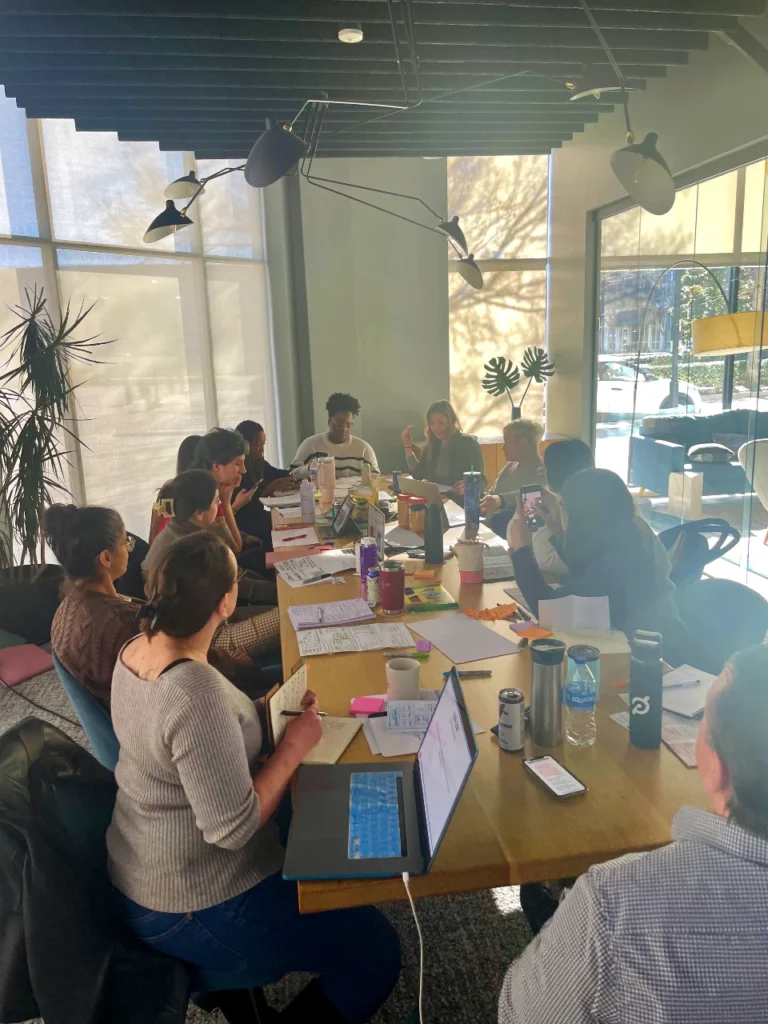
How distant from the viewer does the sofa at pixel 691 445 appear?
4.56 metres

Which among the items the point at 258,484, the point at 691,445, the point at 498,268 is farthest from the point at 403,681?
the point at 498,268

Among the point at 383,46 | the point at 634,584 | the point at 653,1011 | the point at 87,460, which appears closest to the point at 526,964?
the point at 653,1011

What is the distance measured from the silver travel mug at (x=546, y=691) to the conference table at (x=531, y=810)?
3 centimetres

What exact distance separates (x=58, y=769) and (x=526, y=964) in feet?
2.98

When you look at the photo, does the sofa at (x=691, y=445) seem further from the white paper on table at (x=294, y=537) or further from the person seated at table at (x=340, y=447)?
the white paper on table at (x=294, y=537)

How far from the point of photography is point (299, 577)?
281 cm

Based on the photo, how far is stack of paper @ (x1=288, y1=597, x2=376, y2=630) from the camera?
2256mm

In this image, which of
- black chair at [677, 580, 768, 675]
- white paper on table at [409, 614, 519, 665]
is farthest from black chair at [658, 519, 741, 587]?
white paper on table at [409, 614, 519, 665]

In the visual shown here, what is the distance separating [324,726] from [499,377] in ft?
19.1

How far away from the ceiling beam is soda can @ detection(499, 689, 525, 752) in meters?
3.18

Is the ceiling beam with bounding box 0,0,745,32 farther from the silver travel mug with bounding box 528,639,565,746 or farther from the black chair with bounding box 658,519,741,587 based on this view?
the silver travel mug with bounding box 528,639,565,746

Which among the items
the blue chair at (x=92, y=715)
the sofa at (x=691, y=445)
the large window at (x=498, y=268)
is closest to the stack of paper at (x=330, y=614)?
the blue chair at (x=92, y=715)

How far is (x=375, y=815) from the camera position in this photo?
4.31 ft

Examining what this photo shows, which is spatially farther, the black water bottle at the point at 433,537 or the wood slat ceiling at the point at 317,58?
the wood slat ceiling at the point at 317,58
